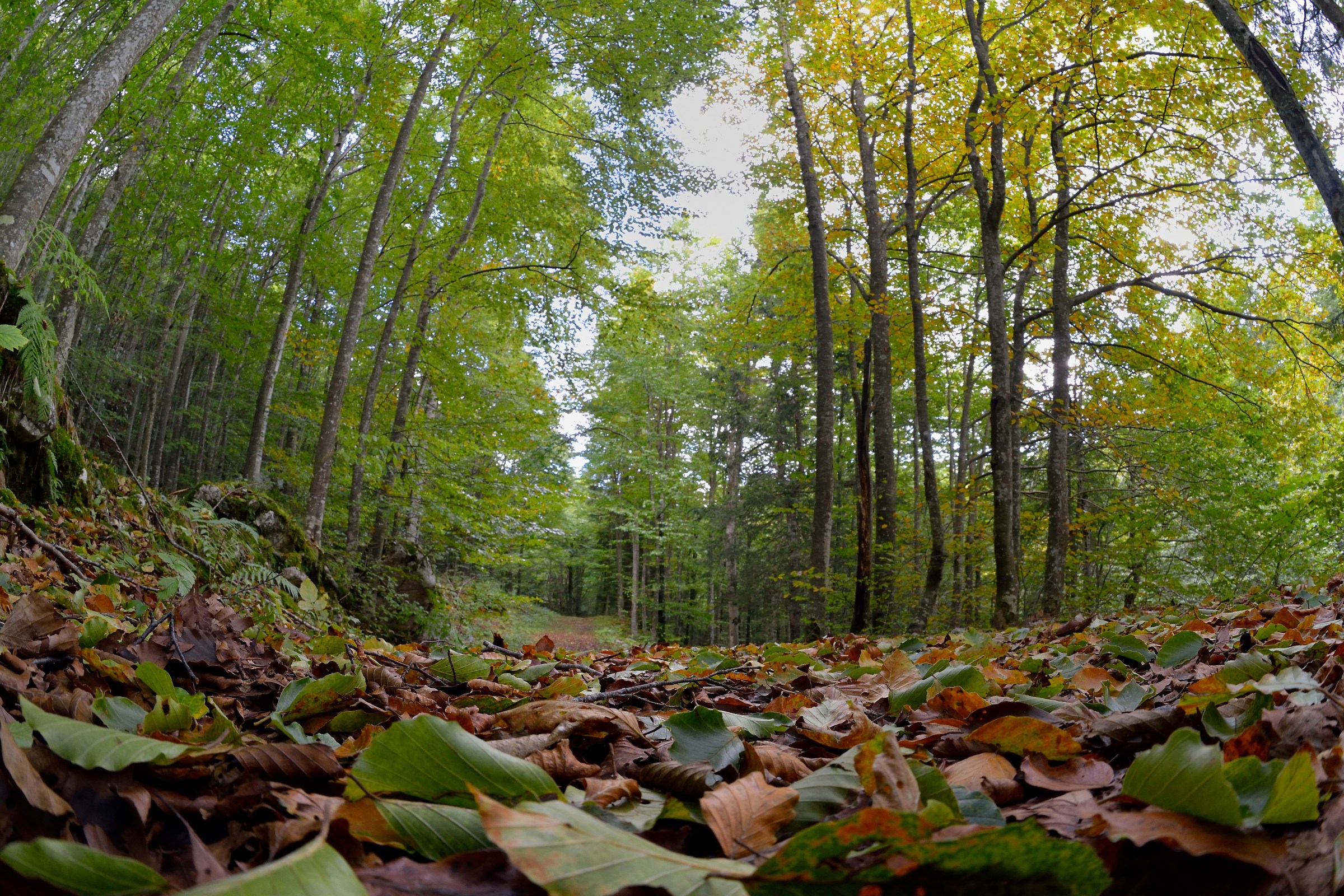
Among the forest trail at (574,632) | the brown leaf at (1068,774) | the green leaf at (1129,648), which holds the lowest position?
Answer: the forest trail at (574,632)

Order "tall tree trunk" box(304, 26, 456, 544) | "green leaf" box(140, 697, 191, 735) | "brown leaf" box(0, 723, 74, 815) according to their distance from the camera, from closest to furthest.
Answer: "brown leaf" box(0, 723, 74, 815)
"green leaf" box(140, 697, 191, 735)
"tall tree trunk" box(304, 26, 456, 544)

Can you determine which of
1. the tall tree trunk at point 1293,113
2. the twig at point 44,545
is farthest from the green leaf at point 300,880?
the tall tree trunk at point 1293,113

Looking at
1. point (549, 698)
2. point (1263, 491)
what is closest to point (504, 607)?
point (549, 698)

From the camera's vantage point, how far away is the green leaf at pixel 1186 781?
2.16ft

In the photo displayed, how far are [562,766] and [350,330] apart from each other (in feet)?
25.0

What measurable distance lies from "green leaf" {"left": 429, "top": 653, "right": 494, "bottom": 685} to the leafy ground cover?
0.02 metres

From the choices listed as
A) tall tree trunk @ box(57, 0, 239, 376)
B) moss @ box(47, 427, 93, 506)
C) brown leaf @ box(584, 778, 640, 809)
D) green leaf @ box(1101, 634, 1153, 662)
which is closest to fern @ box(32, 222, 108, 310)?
moss @ box(47, 427, 93, 506)

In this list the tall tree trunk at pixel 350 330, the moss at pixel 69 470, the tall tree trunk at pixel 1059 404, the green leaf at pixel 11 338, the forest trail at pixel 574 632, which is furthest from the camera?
the forest trail at pixel 574 632

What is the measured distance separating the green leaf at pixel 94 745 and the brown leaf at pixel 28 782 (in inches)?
2.3

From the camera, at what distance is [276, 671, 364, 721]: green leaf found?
1.38 m

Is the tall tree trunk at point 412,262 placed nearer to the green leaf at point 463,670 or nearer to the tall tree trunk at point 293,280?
the tall tree trunk at point 293,280

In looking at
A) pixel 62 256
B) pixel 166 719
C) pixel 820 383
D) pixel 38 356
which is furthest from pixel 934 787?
pixel 820 383

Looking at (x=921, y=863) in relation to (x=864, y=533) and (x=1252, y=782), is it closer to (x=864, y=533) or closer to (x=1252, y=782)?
(x=1252, y=782)

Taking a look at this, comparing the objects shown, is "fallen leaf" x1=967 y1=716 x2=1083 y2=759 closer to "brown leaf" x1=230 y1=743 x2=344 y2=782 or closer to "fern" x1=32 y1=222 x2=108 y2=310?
"brown leaf" x1=230 y1=743 x2=344 y2=782
